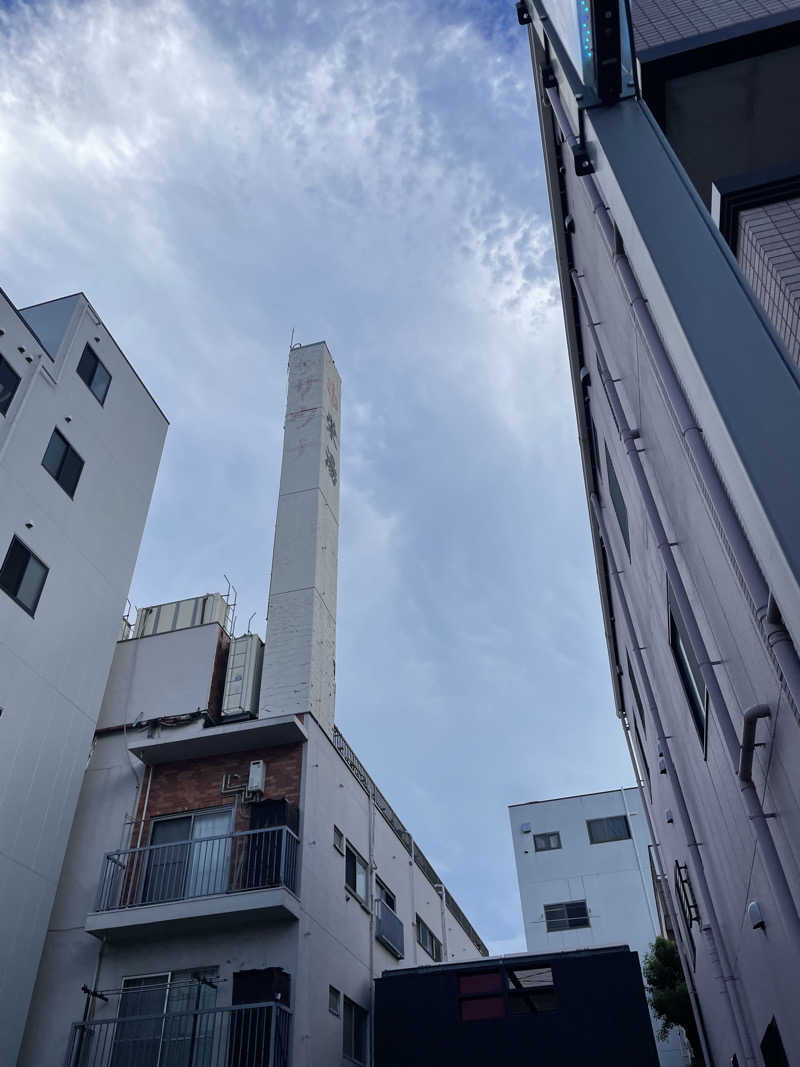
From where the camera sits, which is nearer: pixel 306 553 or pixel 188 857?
pixel 188 857

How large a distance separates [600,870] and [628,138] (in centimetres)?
2955

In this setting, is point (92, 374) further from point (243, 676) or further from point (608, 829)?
point (608, 829)

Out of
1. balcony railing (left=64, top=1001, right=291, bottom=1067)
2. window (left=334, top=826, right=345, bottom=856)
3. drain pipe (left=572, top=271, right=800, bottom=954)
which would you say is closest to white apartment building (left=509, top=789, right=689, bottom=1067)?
window (left=334, top=826, right=345, bottom=856)

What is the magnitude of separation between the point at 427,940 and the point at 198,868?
1002 cm

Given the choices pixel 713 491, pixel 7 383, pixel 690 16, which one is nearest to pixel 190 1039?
pixel 713 491

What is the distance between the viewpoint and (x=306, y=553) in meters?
18.8

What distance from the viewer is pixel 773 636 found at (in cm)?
392

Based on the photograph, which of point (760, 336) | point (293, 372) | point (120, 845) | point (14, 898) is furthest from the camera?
point (293, 372)

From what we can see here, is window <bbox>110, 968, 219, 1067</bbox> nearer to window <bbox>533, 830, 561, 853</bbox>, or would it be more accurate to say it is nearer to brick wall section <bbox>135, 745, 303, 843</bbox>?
brick wall section <bbox>135, 745, 303, 843</bbox>

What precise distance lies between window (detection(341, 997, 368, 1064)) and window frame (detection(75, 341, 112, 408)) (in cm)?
1349

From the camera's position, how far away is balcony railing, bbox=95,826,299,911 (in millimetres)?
13055

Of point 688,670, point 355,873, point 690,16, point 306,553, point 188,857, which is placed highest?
point 306,553

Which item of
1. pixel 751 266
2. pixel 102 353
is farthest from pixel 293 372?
pixel 751 266

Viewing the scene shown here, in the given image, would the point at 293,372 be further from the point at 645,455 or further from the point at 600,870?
the point at 600,870
